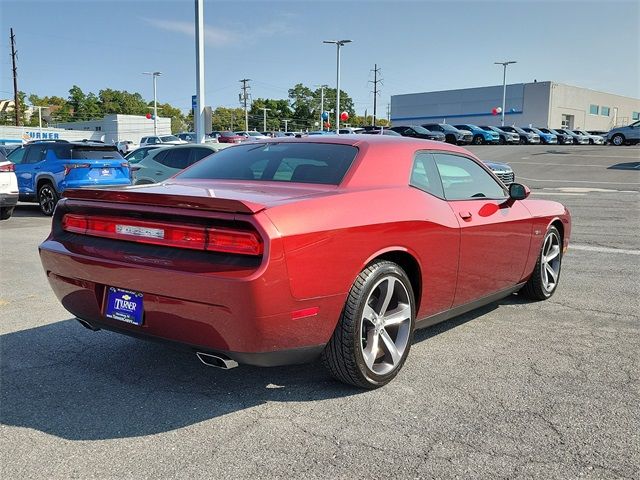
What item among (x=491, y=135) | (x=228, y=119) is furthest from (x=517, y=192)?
(x=228, y=119)

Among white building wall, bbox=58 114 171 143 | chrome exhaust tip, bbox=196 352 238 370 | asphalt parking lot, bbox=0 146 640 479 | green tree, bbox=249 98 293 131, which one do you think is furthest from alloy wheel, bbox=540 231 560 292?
green tree, bbox=249 98 293 131

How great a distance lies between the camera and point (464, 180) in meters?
4.53

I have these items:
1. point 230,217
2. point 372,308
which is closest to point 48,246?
point 230,217

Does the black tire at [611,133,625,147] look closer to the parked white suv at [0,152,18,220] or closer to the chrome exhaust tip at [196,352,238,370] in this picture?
the parked white suv at [0,152,18,220]

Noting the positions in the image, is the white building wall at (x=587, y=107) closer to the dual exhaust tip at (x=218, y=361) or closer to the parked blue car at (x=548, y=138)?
the parked blue car at (x=548, y=138)

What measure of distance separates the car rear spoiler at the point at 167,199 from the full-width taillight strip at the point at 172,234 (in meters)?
0.10

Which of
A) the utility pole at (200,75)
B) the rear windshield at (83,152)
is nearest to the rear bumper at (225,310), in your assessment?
the rear windshield at (83,152)

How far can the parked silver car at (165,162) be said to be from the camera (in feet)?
40.9

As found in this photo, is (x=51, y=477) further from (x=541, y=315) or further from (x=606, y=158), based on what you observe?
(x=606, y=158)

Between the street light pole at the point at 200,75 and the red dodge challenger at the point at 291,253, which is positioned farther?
the street light pole at the point at 200,75

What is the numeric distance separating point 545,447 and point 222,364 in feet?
5.33

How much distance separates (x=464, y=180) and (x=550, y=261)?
1.76 metres

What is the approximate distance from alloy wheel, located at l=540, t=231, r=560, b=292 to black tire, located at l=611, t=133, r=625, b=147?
132 feet

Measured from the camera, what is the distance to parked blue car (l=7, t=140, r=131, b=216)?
497 inches
